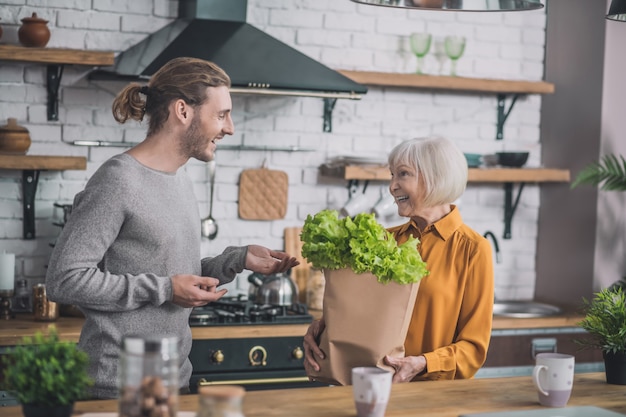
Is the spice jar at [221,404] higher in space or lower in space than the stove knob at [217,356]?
higher

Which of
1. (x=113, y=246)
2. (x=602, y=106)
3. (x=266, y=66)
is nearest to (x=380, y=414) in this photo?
(x=113, y=246)

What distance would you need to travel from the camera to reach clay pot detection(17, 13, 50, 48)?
3875mm

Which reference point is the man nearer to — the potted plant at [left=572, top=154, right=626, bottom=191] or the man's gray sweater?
the man's gray sweater

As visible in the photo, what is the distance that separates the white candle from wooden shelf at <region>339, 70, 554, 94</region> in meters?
1.71

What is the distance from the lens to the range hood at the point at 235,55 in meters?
3.93

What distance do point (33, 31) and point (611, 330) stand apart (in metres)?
2.65

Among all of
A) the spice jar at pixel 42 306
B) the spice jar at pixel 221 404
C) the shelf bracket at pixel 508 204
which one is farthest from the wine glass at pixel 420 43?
the spice jar at pixel 221 404

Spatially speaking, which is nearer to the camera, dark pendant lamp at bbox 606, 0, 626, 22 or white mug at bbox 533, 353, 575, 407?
white mug at bbox 533, 353, 575, 407

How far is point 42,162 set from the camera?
3857mm

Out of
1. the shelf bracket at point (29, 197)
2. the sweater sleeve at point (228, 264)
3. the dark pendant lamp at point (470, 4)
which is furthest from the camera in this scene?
the shelf bracket at point (29, 197)

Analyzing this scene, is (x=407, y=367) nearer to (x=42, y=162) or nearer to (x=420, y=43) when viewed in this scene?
(x=42, y=162)

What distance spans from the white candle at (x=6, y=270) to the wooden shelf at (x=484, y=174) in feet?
5.01

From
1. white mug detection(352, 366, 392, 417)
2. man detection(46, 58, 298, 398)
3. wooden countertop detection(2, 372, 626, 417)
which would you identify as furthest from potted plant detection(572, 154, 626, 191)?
white mug detection(352, 366, 392, 417)

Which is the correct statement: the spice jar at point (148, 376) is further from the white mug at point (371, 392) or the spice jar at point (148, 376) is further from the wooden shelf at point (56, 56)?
the wooden shelf at point (56, 56)
